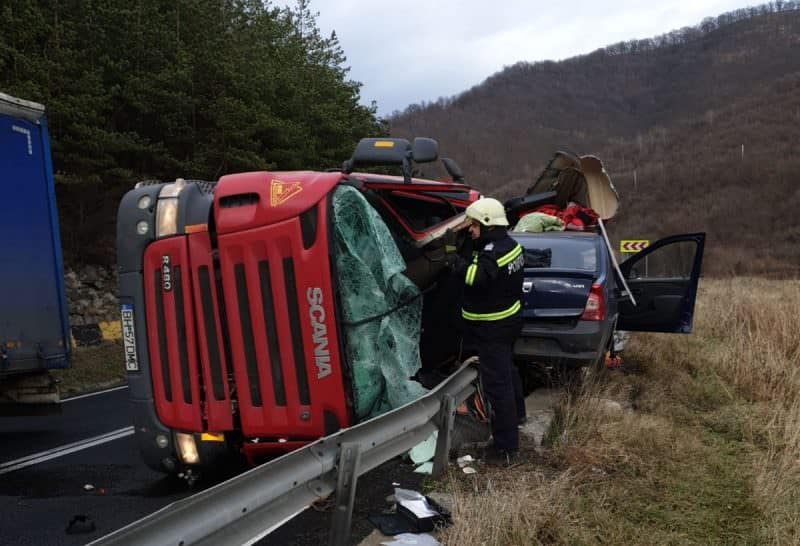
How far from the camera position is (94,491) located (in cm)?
478

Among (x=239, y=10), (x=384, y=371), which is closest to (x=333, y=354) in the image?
(x=384, y=371)

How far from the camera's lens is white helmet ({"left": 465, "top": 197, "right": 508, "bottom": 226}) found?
15.9ft

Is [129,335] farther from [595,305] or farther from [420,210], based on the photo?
[595,305]

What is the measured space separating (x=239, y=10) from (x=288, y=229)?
729 inches

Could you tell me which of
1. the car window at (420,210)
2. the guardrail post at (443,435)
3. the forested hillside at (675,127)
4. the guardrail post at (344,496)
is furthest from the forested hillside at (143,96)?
the forested hillside at (675,127)

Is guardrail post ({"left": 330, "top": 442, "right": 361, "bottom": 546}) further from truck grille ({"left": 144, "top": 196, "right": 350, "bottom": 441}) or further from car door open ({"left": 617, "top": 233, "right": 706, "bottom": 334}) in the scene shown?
car door open ({"left": 617, "top": 233, "right": 706, "bottom": 334})

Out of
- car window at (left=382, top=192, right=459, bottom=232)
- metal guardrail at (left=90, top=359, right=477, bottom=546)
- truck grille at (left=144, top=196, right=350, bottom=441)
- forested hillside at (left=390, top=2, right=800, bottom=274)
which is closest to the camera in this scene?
metal guardrail at (left=90, top=359, right=477, bottom=546)

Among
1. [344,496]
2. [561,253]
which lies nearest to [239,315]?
[344,496]

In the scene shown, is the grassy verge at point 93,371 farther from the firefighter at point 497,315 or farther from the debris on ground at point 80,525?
the firefighter at point 497,315

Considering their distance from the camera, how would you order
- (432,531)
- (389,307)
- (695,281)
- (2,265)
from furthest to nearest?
(695,281)
(2,265)
(389,307)
(432,531)

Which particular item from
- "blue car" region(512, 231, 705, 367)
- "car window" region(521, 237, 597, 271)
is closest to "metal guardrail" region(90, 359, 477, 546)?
"blue car" region(512, 231, 705, 367)

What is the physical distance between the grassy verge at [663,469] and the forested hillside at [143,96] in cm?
1070

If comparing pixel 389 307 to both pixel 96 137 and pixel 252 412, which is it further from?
pixel 96 137

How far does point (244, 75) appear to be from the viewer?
53.7 feet
